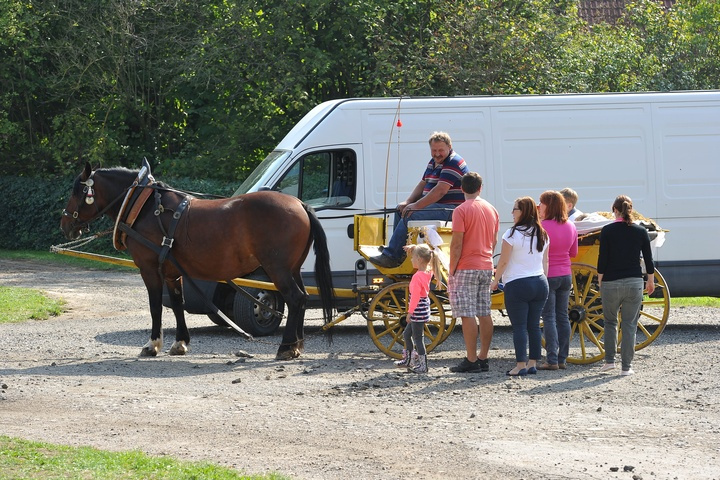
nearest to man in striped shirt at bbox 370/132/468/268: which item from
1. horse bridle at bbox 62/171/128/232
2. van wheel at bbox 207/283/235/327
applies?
van wheel at bbox 207/283/235/327

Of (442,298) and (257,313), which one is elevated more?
(442,298)

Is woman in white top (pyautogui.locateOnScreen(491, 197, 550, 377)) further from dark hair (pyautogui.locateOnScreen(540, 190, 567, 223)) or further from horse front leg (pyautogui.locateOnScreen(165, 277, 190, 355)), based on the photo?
horse front leg (pyautogui.locateOnScreen(165, 277, 190, 355))

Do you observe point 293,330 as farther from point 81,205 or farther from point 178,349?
point 81,205

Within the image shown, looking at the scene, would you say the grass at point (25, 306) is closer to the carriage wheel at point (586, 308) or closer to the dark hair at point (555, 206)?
the carriage wheel at point (586, 308)

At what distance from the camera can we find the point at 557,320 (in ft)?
34.3

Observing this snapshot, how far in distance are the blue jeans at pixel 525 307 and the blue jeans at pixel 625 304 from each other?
68cm

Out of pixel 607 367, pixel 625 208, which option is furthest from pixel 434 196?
pixel 607 367

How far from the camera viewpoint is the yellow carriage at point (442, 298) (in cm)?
1088

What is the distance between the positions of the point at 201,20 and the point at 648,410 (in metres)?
19.2

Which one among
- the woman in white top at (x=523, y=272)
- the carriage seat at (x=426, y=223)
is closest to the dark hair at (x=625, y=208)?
the woman in white top at (x=523, y=272)

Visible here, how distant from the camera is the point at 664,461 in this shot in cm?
650

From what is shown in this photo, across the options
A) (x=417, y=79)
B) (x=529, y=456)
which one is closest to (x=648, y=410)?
(x=529, y=456)

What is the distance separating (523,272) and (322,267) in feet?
8.06

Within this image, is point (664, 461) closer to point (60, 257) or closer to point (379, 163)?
point (379, 163)
